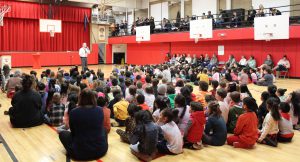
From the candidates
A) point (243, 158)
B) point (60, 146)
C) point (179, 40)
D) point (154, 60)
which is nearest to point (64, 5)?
point (154, 60)

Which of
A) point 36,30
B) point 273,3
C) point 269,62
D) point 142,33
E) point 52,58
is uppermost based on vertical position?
point 273,3

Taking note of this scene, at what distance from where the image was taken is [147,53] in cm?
2384

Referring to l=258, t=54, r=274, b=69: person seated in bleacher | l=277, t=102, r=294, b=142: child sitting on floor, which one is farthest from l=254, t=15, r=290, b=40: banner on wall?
l=277, t=102, r=294, b=142: child sitting on floor

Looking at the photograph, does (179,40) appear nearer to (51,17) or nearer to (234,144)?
(51,17)

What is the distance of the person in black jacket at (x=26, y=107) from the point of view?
563 centimetres

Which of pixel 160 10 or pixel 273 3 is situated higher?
pixel 160 10

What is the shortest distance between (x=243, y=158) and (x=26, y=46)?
20956mm

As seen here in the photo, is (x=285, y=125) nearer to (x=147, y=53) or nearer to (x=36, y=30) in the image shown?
(x=147, y=53)

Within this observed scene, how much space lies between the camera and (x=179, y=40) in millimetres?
19484

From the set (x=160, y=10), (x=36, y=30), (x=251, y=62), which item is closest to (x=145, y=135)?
(x=251, y=62)

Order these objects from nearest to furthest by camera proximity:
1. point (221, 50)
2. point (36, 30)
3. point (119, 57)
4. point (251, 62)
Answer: point (251, 62) → point (221, 50) → point (36, 30) → point (119, 57)

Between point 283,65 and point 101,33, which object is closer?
point 283,65

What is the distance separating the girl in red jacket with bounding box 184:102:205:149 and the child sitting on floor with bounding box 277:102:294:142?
4.83ft

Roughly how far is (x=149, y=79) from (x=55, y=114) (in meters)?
2.67
